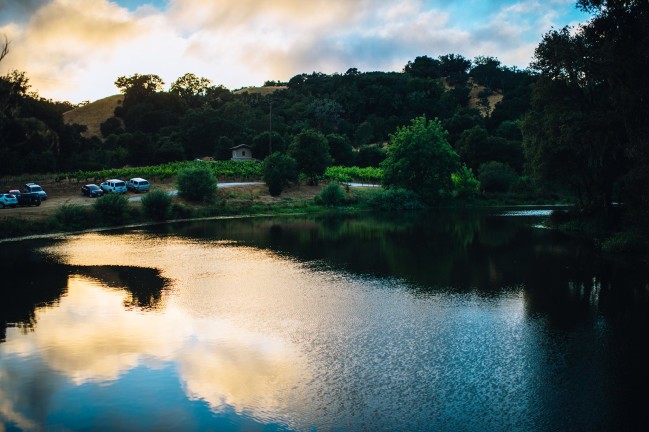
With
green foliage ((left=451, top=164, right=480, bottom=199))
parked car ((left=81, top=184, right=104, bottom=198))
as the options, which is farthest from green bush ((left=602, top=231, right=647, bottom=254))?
parked car ((left=81, top=184, right=104, bottom=198))

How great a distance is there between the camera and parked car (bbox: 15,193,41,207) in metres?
62.7

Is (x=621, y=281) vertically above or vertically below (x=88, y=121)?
below

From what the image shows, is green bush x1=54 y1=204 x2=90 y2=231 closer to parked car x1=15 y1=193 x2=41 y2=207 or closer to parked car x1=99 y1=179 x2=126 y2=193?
parked car x1=15 y1=193 x2=41 y2=207

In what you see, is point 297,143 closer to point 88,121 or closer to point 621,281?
point 621,281

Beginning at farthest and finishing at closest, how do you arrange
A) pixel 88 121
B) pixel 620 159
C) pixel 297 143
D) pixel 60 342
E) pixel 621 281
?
pixel 88 121 < pixel 297 143 < pixel 620 159 < pixel 621 281 < pixel 60 342

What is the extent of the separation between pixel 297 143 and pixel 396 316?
64913 mm

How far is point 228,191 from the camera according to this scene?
78688mm

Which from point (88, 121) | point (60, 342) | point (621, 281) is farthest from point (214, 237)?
point (88, 121)

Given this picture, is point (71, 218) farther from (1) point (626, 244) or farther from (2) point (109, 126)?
(2) point (109, 126)

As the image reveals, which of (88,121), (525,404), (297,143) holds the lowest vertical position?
(525,404)

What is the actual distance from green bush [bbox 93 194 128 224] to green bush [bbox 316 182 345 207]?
28.5 m

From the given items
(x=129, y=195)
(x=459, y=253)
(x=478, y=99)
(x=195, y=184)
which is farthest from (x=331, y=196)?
(x=478, y=99)

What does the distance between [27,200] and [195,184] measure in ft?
62.6

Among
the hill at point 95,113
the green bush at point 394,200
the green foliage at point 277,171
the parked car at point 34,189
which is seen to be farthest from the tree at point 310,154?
the hill at point 95,113
